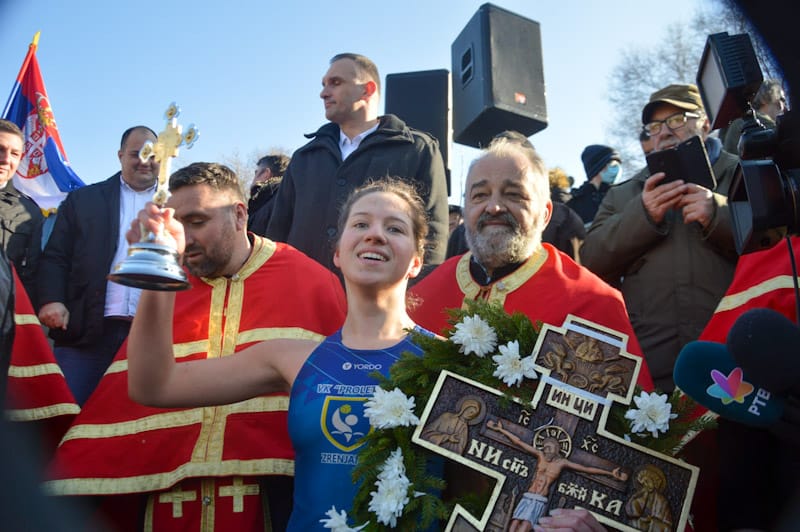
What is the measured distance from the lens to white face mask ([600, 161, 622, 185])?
6.67m

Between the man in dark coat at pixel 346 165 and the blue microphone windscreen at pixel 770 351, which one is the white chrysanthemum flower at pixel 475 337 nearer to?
the blue microphone windscreen at pixel 770 351

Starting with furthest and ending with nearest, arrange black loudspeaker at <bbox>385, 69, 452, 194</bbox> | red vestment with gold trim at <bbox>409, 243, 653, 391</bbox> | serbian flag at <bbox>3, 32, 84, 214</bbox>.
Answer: black loudspeaker at <bbox>385, 69, 452, 194</bbox> → serbian flag at <bbox>3, 32, 84, 214</bbox> → red vestment with gold trim at <bbox>409, 243, 653, 391</bbox>

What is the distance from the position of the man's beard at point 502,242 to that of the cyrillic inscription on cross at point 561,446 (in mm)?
1447

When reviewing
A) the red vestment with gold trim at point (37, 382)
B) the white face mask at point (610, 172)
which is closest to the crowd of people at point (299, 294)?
the red vestment with gold trim at point (37, 382)

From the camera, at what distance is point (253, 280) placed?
3818mm

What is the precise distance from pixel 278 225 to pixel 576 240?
1.96 metres

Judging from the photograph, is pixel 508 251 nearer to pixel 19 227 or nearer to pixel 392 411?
pixel 392 411

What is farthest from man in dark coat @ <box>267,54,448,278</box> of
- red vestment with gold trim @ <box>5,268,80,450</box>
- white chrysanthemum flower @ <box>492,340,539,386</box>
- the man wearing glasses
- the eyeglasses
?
white chrysanthemum flower @ <box>492,340,539,386</box>

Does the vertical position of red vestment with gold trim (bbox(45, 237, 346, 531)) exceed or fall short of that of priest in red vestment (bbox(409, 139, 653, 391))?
it falls short

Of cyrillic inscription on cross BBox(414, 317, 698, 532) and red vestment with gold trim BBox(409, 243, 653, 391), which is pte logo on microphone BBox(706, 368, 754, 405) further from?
red vestment with gold trim BBox(409, 243, 653, 391)

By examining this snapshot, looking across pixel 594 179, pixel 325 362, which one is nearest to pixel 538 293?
pixel 325 362

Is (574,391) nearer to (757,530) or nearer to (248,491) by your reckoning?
(757,530)

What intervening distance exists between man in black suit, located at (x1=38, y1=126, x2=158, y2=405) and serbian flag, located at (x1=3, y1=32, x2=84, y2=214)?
8.17 ft

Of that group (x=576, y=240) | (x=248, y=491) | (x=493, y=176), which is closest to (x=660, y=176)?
(x=493, y=176)
